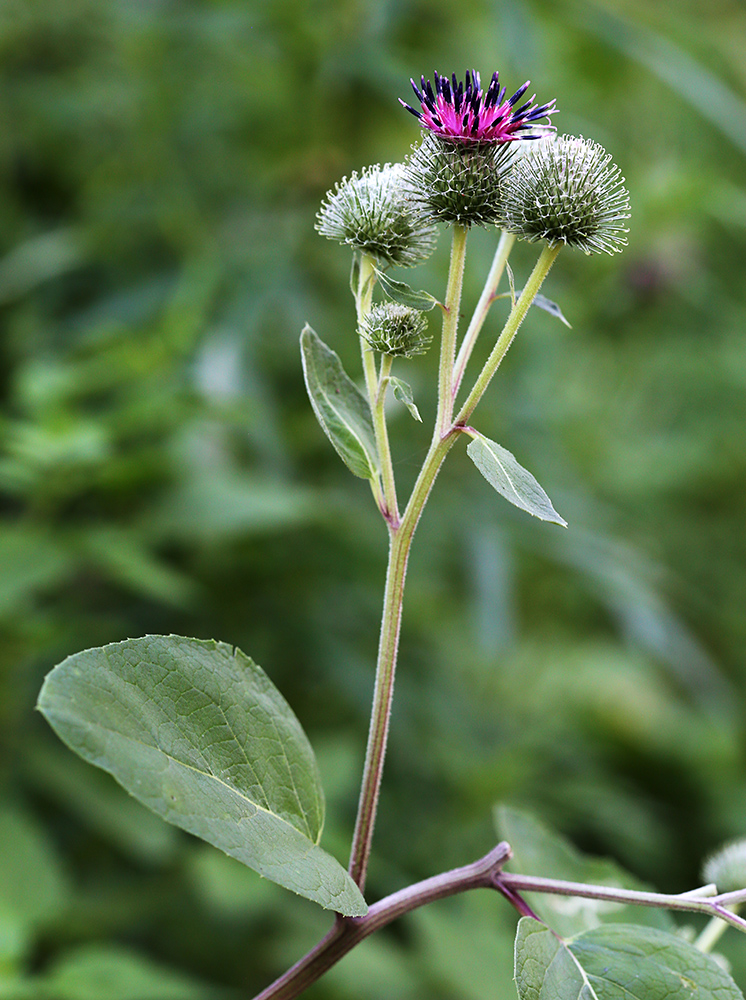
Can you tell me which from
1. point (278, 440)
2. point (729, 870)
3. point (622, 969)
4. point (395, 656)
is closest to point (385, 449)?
point (395, 656)

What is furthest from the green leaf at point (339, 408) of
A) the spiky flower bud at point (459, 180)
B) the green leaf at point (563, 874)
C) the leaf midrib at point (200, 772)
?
the green leaf at point (563, 874)

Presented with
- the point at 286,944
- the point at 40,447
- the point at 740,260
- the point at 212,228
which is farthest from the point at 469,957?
the point at 740,260

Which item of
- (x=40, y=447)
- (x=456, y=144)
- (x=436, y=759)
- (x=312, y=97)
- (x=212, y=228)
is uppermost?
(x=312, y=97)

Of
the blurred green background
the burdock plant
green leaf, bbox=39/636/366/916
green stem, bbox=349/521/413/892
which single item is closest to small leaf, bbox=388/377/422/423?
the burdock plant

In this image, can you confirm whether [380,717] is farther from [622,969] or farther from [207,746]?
[622,969]

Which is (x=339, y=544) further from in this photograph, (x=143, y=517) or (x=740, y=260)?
(x=740, y=260)
